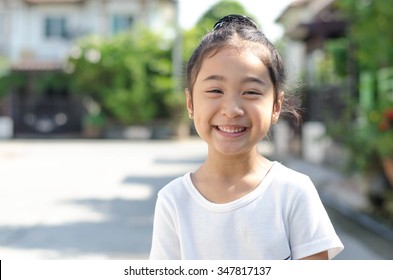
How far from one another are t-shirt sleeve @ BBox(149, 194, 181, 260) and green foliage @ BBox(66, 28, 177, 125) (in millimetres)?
24450

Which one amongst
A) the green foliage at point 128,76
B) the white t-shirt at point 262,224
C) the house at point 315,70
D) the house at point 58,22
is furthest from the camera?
the house at point 58,22

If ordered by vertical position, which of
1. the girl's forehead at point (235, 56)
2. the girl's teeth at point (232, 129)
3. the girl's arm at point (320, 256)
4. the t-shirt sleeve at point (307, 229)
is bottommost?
the girl's arm at point (320, 256)

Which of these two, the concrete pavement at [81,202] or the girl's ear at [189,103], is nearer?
the girl's ear at [189,103]

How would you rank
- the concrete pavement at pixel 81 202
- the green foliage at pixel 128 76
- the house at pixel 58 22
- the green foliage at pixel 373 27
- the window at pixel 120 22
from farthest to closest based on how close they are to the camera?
the window at pixel 120 22 < the house at pixel 58 22 < the green foliage at pixel 128 76 < the green foliage at pixel 373 27 < the concrete pavement at pixel 81 202

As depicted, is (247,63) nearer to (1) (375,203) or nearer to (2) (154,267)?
(2) (154,267)

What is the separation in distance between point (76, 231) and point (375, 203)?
114 inches

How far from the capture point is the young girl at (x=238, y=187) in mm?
1679

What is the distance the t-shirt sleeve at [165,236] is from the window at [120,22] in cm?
3183

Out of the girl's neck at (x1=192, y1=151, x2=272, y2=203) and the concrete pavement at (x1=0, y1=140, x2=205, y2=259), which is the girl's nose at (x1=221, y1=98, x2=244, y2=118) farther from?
the concrete pavement at (x1=0, y1=140, x2=205, y2=259)

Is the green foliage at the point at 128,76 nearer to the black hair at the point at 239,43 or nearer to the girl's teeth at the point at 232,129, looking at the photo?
the black hair at the point at 239,43

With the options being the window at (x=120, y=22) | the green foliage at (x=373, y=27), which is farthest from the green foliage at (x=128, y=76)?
the green foliage at (x=373, y=27)

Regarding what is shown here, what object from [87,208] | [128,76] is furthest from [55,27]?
[87,208]

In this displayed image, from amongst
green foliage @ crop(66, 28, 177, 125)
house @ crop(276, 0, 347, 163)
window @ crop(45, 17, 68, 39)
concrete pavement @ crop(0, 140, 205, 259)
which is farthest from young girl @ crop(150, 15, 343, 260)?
window @ crop(45, 17, 68, 39)

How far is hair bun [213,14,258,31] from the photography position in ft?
5.93
